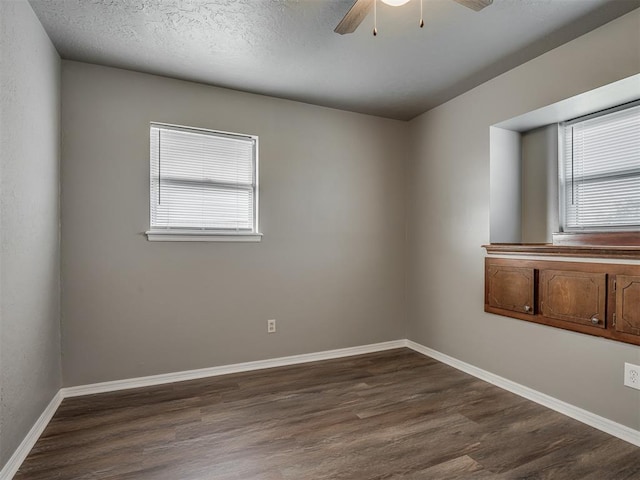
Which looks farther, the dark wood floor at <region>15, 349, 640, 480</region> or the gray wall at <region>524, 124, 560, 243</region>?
the gray wall at <region>524, 124, 560, 243</region>

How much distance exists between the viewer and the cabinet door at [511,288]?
8.59 feet

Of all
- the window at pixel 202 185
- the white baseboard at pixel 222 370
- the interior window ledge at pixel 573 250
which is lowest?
the white baseboard at pixel 222 370

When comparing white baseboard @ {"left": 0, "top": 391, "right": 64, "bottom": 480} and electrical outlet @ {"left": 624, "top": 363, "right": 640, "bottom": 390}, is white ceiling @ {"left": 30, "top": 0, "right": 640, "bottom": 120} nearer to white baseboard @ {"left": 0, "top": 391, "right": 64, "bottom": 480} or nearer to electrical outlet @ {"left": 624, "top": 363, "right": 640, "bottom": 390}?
electrical outlet @ {"left": 624, "top": 363, "right": 640, "bottom": 390}

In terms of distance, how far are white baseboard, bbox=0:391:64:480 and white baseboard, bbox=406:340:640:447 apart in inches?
121

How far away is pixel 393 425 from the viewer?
2221mm

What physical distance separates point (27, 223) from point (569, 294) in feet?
10.9

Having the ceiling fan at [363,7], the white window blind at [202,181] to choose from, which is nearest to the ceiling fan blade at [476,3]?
the ceiling fan at [363,7]

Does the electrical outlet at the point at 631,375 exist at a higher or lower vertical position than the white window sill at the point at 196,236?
lower

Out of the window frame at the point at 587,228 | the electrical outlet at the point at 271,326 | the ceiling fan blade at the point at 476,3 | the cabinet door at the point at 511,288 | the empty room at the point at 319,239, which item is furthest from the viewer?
the electrical outlet at the point at 271,326

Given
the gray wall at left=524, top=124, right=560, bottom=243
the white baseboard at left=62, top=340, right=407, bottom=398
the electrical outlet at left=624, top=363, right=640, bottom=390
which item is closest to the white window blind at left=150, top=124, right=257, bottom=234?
the white baseboard at left=62, top=340, right=407, bottom=398

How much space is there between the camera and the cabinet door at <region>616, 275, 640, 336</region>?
202cm

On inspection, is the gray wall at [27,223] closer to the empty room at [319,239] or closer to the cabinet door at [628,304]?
the empty room at [319,239]

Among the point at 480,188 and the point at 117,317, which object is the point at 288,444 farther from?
the point at 480,188

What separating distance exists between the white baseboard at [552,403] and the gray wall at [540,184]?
1.16 metres
